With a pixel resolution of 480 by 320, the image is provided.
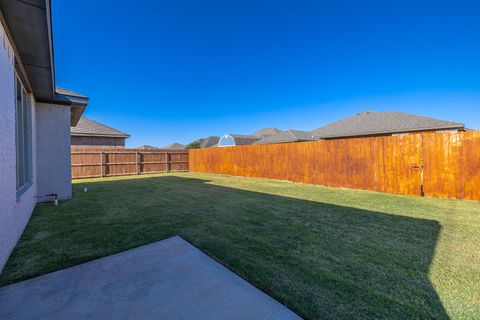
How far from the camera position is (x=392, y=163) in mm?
7211

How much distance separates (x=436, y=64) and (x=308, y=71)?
669 centimetres

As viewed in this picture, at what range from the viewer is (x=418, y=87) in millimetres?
14047

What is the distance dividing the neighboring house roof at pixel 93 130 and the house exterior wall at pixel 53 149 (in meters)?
11.0

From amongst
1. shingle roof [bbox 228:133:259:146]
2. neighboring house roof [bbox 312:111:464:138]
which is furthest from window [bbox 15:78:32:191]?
shingle roof [bbox 228:133:259:146]

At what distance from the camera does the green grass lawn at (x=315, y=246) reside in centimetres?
177

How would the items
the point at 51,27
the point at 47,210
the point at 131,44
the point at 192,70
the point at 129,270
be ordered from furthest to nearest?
the point at 192,70 < the point at 131,44 < the point at 47,210 < the point at 51,27 < the point at 129,270

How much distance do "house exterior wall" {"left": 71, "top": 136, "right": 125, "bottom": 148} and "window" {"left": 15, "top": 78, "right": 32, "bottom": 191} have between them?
12613mm

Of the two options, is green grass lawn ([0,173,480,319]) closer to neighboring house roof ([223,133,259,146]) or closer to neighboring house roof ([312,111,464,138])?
neighboring house roof ([312,111,464,138])

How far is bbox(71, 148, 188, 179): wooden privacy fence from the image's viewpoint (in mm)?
12996

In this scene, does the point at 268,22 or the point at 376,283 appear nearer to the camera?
the point at 376,283

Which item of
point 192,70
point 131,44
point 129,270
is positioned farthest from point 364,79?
point 129,270

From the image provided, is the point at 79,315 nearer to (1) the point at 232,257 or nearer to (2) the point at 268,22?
(1) the point at 232,257

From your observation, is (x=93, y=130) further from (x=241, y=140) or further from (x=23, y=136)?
(x=241, y=140)

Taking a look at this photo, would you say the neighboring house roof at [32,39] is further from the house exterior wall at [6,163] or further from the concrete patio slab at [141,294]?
the concrete patio slab at [141,294]
